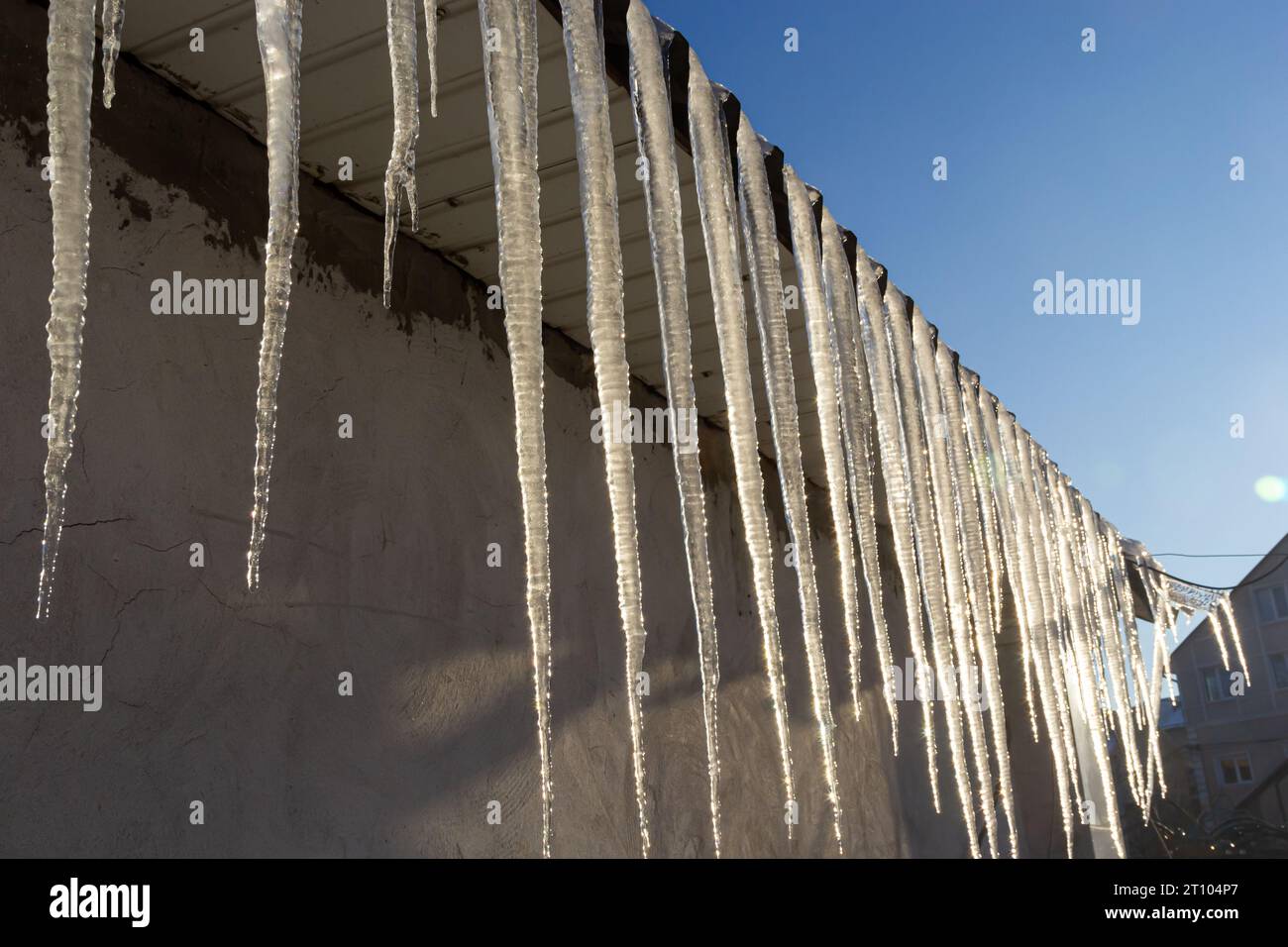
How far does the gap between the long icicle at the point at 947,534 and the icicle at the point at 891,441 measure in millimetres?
62

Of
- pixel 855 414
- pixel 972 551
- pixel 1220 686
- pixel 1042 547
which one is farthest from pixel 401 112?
pixel 1220 686

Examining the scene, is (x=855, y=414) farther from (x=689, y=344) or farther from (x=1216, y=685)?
(x=1216, y=685)

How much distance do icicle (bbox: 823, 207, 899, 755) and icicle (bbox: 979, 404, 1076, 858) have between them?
3.45 ft

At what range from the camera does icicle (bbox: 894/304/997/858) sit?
224cm

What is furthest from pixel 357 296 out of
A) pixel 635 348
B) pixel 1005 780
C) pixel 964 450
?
pixel 1005 780

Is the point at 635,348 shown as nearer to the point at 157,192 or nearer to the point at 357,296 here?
the point at 357,296

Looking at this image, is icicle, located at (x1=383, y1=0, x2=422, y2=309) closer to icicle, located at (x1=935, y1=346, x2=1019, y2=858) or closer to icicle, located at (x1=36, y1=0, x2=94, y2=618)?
icicle, located at (x1=36, y1=0, x2=94, y2=618)

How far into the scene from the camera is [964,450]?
2.96 meters

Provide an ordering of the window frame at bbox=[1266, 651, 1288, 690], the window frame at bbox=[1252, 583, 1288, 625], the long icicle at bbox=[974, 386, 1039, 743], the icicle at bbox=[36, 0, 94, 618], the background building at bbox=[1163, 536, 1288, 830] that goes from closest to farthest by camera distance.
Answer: the icicle at bbox=[36, 0, 94, 618], the long icicle at bbox=[974, 386, 1039, 743], the background building at bbox=[1163, 536, 1288, 830], the window frame at bbox=[1252, 583, 1288, 625], the window frame at bbox=[1266, 651, 1288, 690]

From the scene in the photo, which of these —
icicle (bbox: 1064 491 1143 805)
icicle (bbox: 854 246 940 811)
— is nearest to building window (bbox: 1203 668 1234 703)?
icicle (bbox: 1064 491 1143 805)

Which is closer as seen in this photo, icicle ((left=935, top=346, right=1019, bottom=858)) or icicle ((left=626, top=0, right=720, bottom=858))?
icicle ((left=626, top=0, right=720, bottom=858))

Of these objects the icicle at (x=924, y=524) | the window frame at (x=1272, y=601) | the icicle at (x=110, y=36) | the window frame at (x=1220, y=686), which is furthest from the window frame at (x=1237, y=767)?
the icicle at (x=110, y=36)

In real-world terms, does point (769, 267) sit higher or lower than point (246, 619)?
higher

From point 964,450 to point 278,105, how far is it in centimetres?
226
